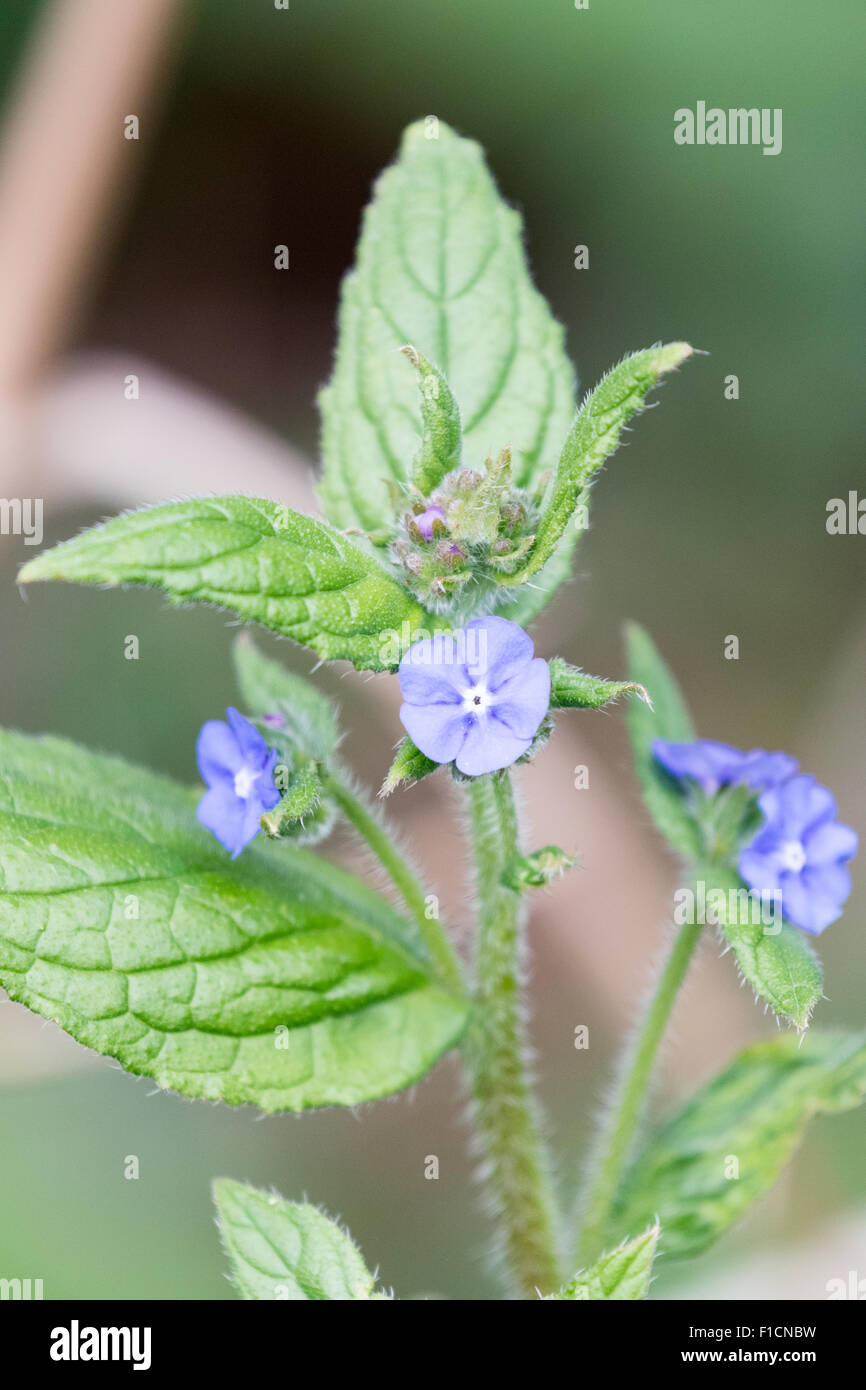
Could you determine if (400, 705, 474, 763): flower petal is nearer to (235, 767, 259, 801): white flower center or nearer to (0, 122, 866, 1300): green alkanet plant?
(0, 122, 866, 1300): green alkanet plant

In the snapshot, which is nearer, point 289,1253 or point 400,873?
point 289,1253

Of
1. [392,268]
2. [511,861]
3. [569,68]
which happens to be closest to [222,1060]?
[511,861]

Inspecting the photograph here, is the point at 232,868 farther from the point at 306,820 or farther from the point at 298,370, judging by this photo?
the point at 298,370

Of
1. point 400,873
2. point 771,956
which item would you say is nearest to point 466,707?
point 400,873

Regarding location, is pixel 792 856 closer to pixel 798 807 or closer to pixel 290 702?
pixel 798 807

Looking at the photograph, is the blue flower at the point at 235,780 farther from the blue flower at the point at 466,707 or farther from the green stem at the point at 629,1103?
the green stem at the point at 629,1103

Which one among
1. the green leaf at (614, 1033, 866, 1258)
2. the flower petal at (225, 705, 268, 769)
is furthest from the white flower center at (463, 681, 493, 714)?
the green leaf at (614, 1033, 866, 1258)

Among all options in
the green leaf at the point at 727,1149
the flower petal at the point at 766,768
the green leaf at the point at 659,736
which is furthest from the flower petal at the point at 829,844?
the green leaf at the point at 727,1149
